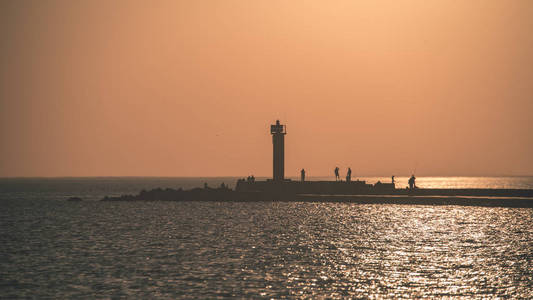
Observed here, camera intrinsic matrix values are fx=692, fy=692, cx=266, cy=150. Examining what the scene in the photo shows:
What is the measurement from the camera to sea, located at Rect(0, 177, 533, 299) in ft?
87.3

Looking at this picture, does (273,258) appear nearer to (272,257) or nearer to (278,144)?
(272,257)

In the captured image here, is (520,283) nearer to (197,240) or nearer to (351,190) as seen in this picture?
(197,240)

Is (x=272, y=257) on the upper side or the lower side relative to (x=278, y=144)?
lower

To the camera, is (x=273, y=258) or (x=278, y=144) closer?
(x=273, y=258)

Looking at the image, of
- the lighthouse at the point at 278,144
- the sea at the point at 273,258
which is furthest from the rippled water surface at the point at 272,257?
the lighthouse at the point at 278,144

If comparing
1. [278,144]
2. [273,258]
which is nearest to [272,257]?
[273,258]

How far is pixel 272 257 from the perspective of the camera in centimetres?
3559

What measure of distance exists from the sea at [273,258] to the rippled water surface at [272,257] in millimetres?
54

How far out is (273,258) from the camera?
1387 inches

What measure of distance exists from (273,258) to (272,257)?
38 centimetres

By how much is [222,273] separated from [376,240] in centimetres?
1638

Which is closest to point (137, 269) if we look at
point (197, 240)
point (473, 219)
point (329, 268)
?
point (329, 268)

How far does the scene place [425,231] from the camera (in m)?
48.2

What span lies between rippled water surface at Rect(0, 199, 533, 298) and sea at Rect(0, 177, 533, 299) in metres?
0.05
